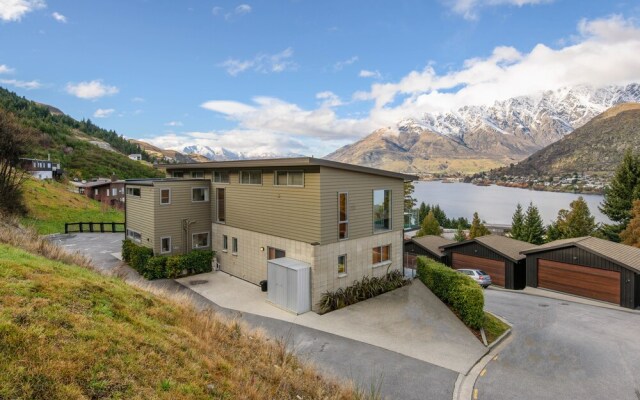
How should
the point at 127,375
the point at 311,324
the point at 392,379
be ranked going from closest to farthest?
the point at 127,375 → the point at 392,379 → the point at 311,324

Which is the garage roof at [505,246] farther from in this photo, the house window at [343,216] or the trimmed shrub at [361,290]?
the house window at [343,216]

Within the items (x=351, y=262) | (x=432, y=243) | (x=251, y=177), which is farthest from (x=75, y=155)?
(x=351, y=262)

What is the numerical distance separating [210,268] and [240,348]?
40.5 ft

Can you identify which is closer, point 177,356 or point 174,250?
point 177,356

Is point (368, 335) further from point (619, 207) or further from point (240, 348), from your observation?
point (619, 207)

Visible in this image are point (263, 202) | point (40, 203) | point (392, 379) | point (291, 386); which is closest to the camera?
point (291, 386)

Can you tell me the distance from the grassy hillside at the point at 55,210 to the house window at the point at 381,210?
92.9ft

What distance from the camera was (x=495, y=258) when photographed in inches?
951

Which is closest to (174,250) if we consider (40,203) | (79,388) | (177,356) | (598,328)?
(177,356)

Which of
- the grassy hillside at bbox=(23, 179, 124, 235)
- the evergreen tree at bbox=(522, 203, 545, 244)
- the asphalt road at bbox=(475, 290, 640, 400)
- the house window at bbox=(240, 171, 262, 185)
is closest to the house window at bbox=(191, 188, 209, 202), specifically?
the house window at bbox=(240, 171, 262, 185)

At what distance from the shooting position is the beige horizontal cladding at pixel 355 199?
14.6 m

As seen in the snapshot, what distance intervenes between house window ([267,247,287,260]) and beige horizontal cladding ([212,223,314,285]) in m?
0.13

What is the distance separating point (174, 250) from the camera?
65.0 ft

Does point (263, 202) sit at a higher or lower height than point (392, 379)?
higher
